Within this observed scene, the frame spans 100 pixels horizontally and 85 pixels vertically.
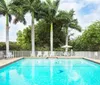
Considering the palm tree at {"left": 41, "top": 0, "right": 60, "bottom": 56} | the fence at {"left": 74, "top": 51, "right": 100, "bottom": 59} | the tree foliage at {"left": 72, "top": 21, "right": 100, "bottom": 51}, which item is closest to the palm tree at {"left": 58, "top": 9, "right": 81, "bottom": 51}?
the palm tree at {"left": 41, "top": 0, "right": 60, "bottom": 56}

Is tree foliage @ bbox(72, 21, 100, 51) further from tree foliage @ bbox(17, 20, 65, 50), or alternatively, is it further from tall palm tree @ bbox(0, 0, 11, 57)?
tall palm tree @ bbox(0, 0, 11, 57)

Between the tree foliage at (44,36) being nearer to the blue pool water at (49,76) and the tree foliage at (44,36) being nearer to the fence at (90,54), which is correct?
the fence at (90,54)

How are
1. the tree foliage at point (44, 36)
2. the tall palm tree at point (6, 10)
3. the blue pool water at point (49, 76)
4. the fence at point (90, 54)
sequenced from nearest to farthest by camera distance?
the blue pool water at point (49, 76) < the fence at point (90, 54) < the tall palm tree at point (6, 10) < the tree foliage at point (44, 36)

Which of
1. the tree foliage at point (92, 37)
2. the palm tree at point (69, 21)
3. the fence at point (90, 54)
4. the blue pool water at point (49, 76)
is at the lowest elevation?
the blue pool water at point (49, 76)

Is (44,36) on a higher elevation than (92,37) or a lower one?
higher

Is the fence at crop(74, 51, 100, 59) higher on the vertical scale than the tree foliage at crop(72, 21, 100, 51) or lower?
lower

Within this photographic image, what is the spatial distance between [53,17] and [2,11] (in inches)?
328

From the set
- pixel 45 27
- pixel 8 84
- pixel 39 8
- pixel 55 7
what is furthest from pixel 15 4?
pixel 8 84

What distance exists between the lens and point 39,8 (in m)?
31.1

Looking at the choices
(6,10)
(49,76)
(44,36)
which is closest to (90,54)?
(6,10)

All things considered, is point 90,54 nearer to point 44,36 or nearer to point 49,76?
point 44,36

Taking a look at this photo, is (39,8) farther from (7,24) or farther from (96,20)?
(96,20)

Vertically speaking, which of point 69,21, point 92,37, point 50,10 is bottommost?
point 92,37

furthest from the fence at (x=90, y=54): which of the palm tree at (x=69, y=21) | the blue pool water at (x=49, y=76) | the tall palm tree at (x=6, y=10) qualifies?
the tall palm tree at (x=6, y=10)
